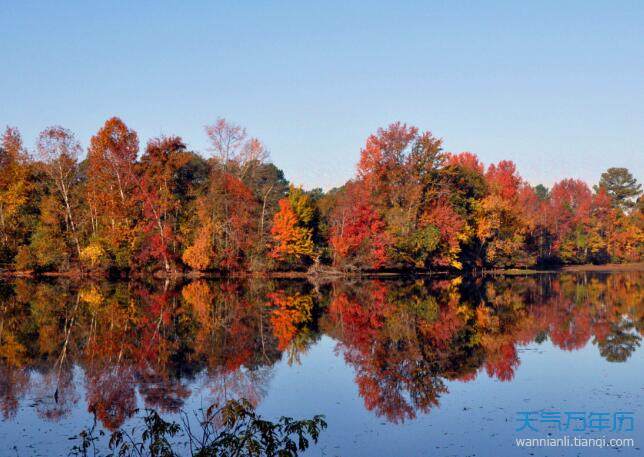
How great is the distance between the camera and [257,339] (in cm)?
1686

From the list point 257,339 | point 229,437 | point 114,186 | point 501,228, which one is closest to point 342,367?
point 257,339

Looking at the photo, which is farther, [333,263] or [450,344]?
[333,263]

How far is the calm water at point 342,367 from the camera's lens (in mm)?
8953

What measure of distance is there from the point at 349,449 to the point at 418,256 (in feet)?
133

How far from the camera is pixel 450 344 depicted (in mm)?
15961

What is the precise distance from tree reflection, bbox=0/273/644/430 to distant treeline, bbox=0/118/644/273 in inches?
482

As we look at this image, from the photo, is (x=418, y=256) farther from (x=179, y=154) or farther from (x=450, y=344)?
(x=450, y=344)

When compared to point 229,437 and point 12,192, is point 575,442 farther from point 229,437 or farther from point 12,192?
point 12,192

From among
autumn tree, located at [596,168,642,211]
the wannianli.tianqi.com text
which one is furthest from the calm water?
autumn tree, located at [596,168,642,211]

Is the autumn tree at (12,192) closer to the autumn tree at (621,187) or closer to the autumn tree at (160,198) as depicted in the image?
the autumn tree at (160,198)

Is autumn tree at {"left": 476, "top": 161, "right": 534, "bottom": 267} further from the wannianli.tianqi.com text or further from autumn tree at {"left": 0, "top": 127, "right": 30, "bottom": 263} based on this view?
the wannianli.tianqi.com text

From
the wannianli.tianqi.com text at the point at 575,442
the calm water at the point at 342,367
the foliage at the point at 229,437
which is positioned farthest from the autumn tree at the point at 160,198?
the wannianli.tianqi.com text at the point at 575,442

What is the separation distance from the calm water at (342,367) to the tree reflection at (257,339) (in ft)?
0.20

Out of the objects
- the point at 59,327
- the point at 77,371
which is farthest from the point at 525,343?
the point at 59,327
